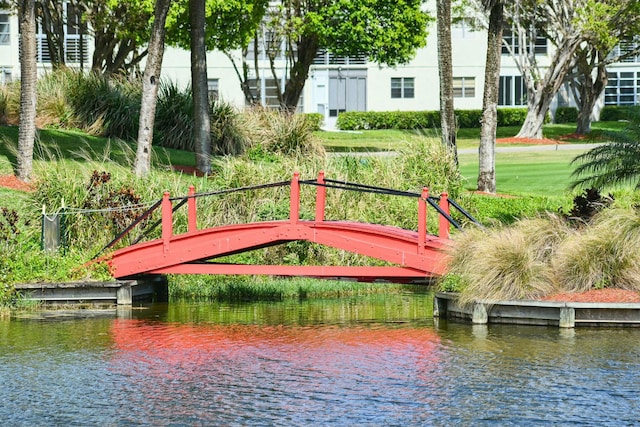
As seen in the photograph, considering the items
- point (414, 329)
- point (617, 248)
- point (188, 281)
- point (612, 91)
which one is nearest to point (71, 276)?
point (188, 281)

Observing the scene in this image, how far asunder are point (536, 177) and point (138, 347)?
72.5 ft

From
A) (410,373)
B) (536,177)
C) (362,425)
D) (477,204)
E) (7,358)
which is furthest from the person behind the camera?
(536,177)

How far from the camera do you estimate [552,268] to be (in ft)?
65.9

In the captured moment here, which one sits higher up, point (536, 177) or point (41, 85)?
point (41, 85)

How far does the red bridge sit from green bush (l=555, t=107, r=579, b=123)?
157 ft

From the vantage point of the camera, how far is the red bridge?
67.8 feet

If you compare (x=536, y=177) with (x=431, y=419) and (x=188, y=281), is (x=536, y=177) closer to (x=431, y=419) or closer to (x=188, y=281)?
(x=188, y=281)

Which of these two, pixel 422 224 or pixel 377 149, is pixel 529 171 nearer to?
pixel 377 149

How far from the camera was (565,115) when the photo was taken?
225 ft

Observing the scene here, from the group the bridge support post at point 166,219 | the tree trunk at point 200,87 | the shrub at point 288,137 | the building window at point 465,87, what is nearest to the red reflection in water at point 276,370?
the bridge support post at point 166,219

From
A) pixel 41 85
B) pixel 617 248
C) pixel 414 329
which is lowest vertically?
pixel 414 329

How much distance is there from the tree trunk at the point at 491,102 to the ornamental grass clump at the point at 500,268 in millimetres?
12951

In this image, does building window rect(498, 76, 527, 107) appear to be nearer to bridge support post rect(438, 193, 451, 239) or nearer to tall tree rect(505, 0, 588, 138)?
tall tree rect(505, 0, 588, 138)

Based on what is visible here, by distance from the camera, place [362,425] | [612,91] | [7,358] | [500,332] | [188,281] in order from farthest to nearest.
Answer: [612,91], [188,281], [500,332], [7,358], [362,425]
